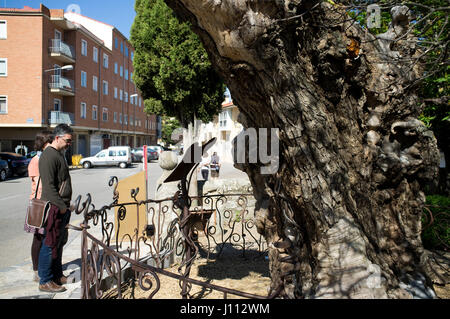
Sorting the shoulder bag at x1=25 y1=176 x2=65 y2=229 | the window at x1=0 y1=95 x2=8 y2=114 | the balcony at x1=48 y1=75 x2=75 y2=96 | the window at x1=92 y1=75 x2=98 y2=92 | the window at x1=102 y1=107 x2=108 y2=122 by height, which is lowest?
the shoulder bag at x1=25 y1=176 x2=65 y2=229

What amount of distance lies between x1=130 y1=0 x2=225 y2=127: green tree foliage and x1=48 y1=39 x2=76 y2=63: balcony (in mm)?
19895

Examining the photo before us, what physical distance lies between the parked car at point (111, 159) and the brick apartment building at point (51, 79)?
3.91m

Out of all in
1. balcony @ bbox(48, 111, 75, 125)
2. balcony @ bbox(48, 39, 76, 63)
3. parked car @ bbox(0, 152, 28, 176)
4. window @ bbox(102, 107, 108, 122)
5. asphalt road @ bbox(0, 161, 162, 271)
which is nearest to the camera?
asphalt road @ bbox(0, 161, 162, 271)

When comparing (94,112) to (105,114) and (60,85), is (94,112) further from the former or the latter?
(60,85)

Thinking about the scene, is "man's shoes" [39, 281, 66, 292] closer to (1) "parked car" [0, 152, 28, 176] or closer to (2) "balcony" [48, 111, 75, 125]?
(1) "parked car" [0, 152, 28, 176]

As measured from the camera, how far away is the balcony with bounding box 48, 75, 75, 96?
87.9 ft

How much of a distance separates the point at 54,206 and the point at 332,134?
309cm

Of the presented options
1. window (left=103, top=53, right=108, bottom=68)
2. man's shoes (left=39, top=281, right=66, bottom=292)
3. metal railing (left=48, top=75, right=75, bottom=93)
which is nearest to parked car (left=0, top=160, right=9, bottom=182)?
metal railing (left=48, top=75, right=75, bottom=93)

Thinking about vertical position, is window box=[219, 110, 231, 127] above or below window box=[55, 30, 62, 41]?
below

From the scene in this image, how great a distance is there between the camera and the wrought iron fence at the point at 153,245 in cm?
262

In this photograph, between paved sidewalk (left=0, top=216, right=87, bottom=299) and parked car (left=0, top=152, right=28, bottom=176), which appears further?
parked car (left=0, top=152, right=28, bottom=176)

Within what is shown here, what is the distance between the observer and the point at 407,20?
342cm
